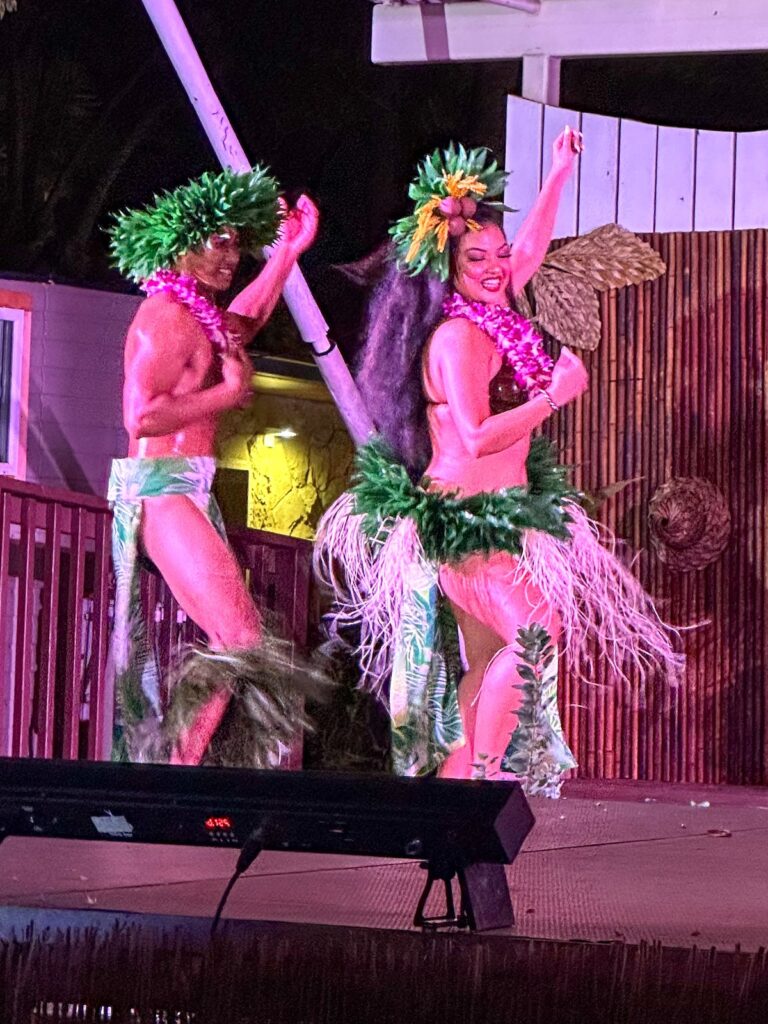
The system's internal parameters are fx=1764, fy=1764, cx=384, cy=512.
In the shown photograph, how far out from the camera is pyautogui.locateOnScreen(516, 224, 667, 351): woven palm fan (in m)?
5.14

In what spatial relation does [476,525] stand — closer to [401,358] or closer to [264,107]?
[401,358]

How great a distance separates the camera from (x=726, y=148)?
5117 mm

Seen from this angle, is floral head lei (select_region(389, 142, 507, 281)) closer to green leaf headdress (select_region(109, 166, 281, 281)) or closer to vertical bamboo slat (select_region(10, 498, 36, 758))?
green leaf headdress (select_region(109, 166, 281, 281))

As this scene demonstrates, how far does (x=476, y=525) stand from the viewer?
445cm

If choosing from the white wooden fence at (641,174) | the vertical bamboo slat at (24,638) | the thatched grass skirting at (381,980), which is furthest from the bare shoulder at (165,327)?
the thatched grass skirting at (381,980)

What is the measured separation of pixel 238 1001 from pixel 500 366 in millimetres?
2815

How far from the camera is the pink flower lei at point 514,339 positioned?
456 centimetres

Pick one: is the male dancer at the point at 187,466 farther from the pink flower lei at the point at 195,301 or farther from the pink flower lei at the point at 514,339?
the pink flower lei at the point at 514,339

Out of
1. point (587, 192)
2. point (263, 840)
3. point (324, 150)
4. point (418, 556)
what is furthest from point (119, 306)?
point (263, 840)

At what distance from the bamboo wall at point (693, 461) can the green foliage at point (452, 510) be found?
23.2 inches

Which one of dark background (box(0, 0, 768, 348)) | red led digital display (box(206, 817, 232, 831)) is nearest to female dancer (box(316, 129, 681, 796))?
red led digital display (box(206, 817, 232, 831))

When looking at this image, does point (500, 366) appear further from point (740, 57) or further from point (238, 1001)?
point (740, 57)

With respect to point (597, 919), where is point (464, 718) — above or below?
above

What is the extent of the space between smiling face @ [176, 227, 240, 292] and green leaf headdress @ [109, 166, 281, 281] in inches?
0.7
